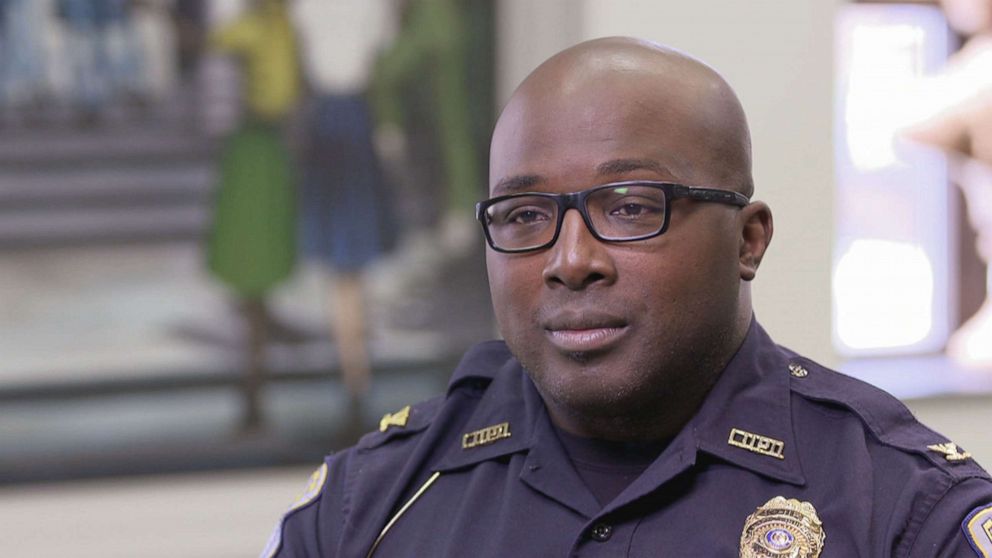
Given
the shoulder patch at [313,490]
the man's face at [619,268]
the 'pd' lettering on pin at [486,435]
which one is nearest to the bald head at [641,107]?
the man's face at [619,268]

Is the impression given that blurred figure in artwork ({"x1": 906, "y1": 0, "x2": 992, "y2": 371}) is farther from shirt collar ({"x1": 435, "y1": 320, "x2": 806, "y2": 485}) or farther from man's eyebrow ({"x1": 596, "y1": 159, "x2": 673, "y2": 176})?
man's eyebrow ({"x1": 596, "y1": 159, "x2": 673, "y2": 176})

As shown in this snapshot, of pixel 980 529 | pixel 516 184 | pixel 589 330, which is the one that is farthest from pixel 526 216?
pixel 980 529

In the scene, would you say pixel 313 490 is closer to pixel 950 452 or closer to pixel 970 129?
pixel 950 452

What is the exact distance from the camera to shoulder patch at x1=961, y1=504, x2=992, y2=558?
3.11 feet

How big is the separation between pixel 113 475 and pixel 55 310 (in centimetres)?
42

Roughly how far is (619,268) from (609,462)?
0.70 feet

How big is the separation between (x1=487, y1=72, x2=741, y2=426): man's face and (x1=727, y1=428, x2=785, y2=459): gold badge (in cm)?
7

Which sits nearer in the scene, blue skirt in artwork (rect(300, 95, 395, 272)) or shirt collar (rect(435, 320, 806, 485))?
shirt collar (rect(435, 320, 806, 485))

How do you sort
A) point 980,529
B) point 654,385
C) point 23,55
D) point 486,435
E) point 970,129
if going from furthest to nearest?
point 970,129
point 23,55
point 486,435
point 654,385
point 980,529

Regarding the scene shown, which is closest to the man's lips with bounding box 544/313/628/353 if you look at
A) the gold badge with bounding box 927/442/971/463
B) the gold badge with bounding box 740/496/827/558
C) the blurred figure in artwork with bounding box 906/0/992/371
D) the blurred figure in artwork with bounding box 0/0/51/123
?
the gold badge with bounding box 740/496/827/558

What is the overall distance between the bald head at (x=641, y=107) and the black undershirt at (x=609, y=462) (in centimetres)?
27

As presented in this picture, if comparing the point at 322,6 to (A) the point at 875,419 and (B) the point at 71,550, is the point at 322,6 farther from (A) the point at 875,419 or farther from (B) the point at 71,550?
(A) the point at 875,419

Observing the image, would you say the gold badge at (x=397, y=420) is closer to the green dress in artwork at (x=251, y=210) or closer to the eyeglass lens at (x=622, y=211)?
the eyeglass lens at (x=622, y=211)

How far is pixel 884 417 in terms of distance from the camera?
3.55 ft
